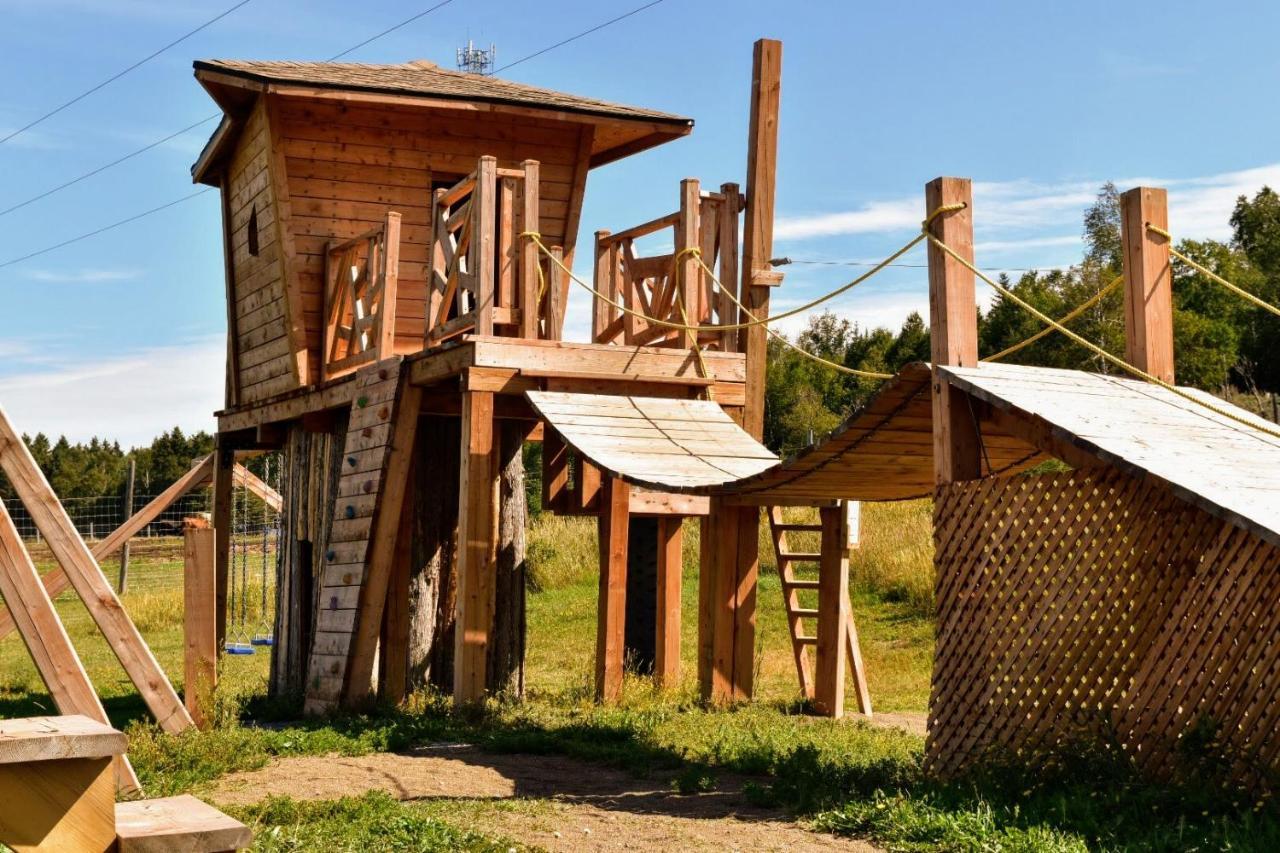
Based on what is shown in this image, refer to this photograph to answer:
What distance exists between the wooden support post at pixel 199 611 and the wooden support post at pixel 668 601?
422 centimetres

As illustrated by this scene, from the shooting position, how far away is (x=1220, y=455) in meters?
6.77

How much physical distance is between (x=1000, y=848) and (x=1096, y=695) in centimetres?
135

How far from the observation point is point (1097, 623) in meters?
6.68

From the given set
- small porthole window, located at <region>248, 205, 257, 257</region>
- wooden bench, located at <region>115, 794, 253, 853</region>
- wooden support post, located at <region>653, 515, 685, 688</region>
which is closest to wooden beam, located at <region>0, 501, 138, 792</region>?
wooden bench, located at <region>115, 794, 253, 853</region>

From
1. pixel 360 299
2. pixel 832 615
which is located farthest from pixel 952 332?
pixel 360 299

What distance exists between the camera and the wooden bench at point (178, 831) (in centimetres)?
356

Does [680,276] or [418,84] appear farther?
[418,84]

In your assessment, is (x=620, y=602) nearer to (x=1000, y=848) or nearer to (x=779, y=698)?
(x=779, y=698)

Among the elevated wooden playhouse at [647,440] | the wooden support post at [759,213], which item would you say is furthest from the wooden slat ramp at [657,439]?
the wooden support post at [759,213]

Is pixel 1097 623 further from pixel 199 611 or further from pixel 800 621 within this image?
pixel 800 621

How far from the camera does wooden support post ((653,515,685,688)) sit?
12031 mm

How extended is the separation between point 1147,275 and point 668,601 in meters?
5.17

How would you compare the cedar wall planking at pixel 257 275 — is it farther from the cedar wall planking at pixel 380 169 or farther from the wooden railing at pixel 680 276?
the wooden railing at pixel 680 276

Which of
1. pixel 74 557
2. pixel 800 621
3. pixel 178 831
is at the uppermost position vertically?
pixel 74 557
